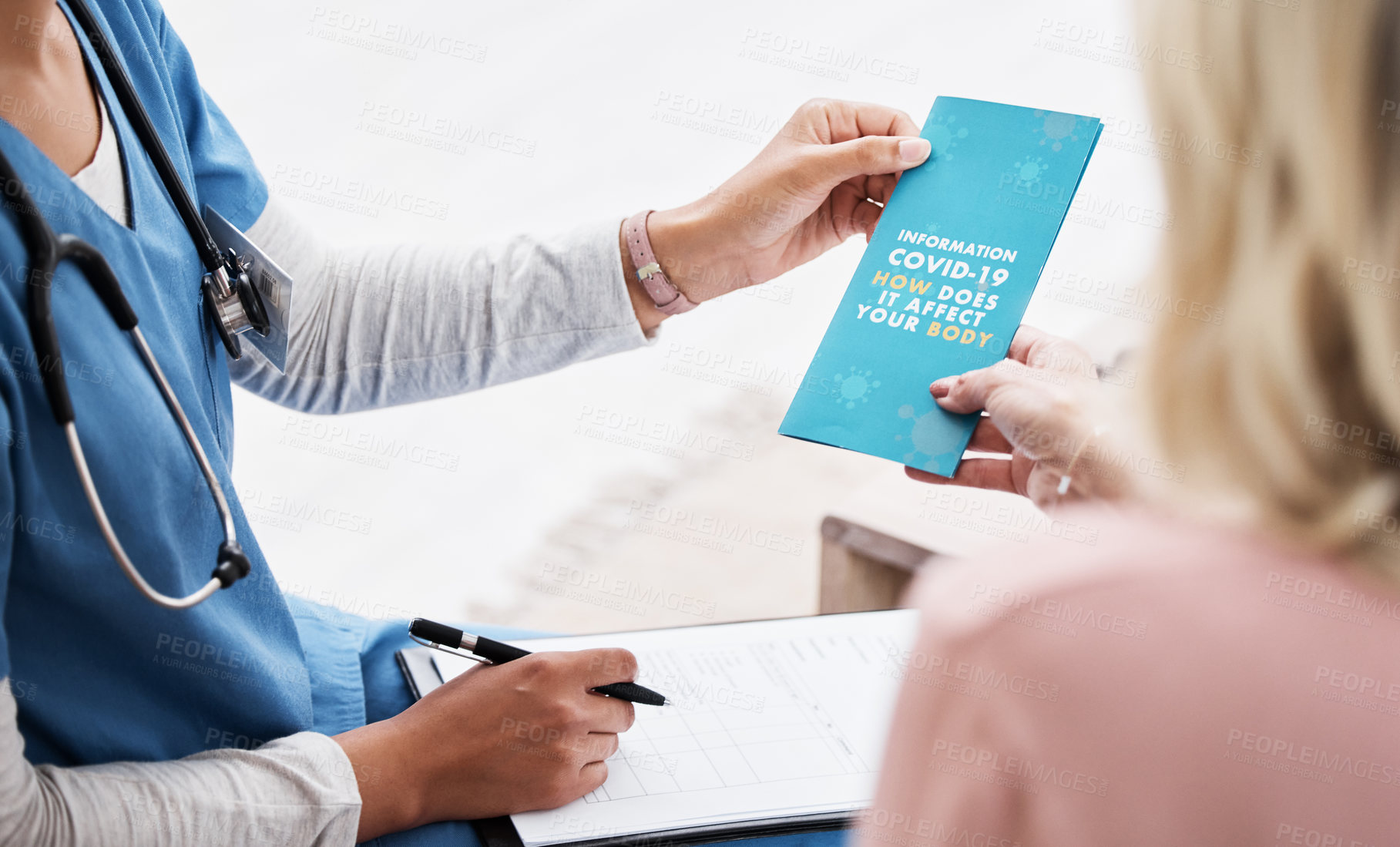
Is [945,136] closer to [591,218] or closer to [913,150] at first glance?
[913,150]

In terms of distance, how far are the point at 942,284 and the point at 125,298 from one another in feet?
1.90

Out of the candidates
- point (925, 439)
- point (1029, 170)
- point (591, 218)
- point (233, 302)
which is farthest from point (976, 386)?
point (591, 218)

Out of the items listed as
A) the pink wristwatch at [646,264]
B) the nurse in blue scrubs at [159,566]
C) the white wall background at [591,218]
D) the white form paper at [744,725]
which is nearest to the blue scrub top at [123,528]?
the nurse in blue scrubs at [159,566]

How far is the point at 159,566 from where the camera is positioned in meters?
0.61

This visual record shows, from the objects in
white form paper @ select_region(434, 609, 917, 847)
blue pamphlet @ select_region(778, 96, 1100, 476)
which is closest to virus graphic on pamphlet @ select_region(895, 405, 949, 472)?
blue pamphlet @ select_region(778, 96, 1100, 476)

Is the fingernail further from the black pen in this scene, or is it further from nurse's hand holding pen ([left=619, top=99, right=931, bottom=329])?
the black pen

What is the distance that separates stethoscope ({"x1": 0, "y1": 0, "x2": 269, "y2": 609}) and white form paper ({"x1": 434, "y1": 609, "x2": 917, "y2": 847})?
0.26 meters

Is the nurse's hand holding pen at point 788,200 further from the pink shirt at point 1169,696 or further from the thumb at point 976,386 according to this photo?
the pink shirt at point 1169,696

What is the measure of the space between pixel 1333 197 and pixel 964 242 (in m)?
0.41

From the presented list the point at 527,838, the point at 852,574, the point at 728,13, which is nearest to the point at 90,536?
the point at 527,838

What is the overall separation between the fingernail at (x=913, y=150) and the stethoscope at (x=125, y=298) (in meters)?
0.53

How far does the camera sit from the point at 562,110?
2842 mm

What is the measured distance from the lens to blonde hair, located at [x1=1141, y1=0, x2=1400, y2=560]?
425 mm

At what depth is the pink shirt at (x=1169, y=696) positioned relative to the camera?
0.40 metres
